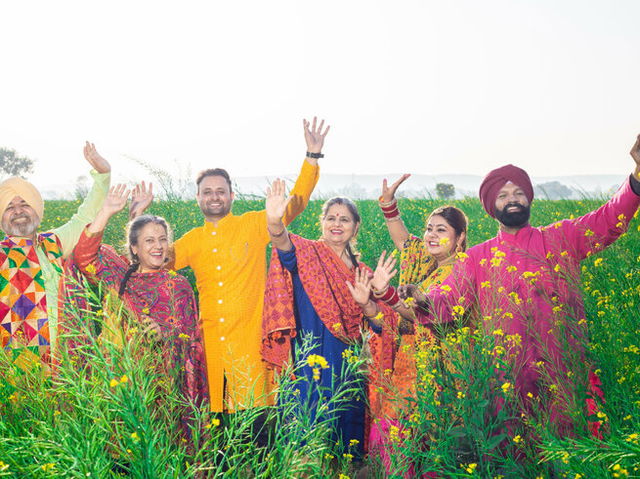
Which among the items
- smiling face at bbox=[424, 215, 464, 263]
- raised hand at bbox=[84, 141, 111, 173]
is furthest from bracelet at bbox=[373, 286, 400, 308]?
raised hand at bbox=[84, 141, 111, 173]

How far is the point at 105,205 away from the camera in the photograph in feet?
12.7

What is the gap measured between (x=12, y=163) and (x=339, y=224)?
6463 centimetres

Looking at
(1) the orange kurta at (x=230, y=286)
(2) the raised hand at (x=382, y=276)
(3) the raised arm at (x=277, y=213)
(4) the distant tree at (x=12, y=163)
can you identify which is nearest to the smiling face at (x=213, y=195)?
(1) the orange kurta at (x=230, y=286)

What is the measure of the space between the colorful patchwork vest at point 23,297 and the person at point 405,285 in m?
1.93

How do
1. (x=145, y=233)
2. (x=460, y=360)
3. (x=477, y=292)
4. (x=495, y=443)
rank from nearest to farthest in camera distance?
(x=495, y=443), (x=460, y=360), (x=477, y=292), (x=145, y=233)

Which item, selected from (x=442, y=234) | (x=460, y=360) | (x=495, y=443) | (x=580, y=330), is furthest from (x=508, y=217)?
(x=495, y=443)

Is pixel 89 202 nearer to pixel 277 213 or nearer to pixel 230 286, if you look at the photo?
pixel 230 286

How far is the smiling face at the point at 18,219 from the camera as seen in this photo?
3721mm

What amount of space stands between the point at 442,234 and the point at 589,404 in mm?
1231

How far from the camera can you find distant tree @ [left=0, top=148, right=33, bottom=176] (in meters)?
60.0

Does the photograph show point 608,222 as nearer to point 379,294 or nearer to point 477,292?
point 477,292

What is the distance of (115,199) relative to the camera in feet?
12.8

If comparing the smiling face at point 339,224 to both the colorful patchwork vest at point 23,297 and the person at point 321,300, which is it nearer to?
the person at point 321,300

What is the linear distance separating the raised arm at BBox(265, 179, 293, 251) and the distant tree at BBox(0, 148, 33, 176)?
63.3 meters
